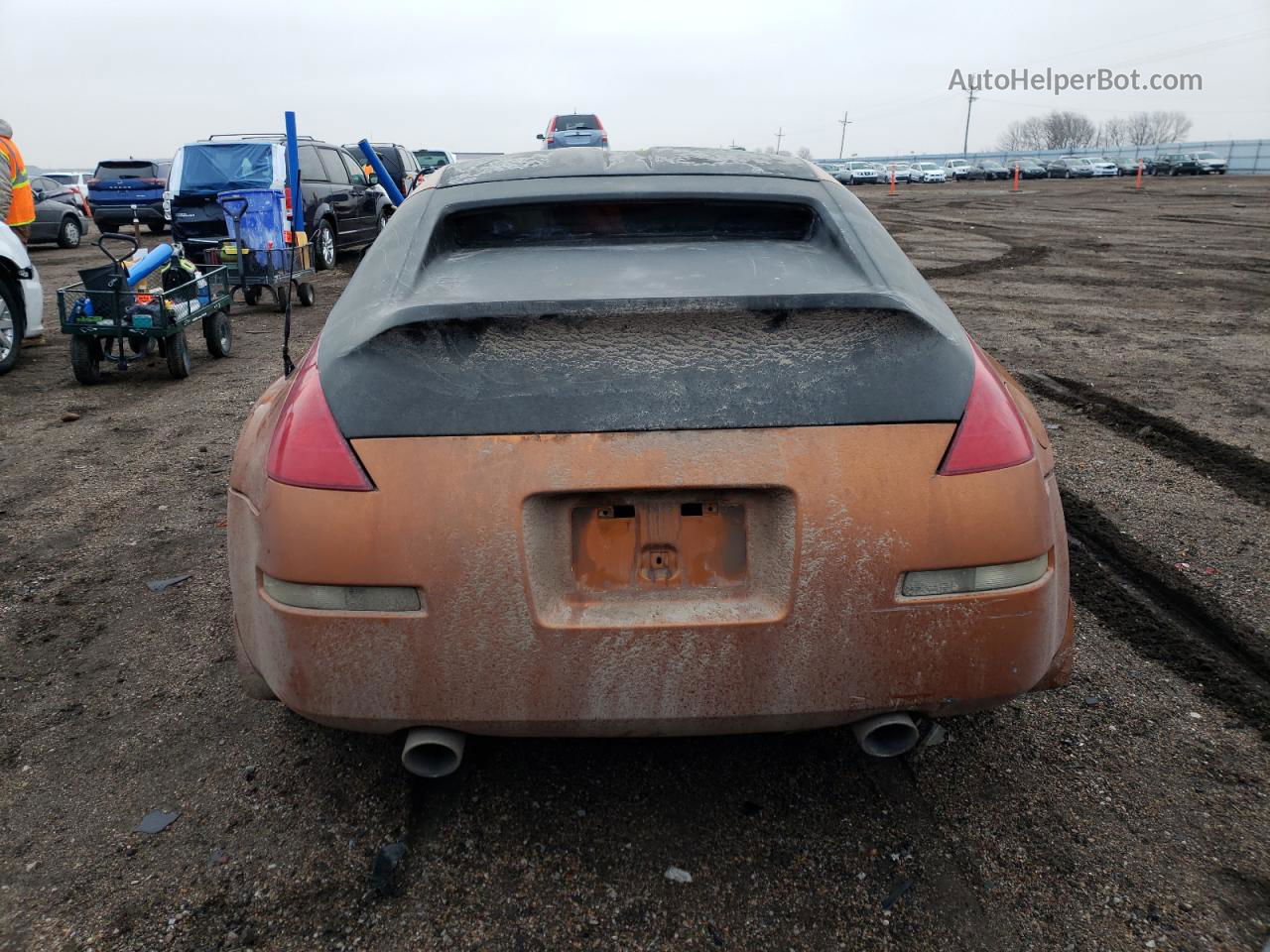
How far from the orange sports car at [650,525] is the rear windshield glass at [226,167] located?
11.9 meters

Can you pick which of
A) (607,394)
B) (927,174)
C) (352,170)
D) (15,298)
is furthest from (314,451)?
(927,174)

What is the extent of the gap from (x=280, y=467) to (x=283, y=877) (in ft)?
3.24

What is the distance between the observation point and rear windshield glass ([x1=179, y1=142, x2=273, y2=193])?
12406 millimetres

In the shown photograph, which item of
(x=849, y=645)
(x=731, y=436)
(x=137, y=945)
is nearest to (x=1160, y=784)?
(x=849, y=645)

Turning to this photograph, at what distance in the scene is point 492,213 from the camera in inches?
103

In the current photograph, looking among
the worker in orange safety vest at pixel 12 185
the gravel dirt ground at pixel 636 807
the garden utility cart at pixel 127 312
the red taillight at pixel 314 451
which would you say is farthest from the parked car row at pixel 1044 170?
the red taillight at pixel 314 451

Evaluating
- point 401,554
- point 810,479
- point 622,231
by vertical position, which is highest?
point 622,231

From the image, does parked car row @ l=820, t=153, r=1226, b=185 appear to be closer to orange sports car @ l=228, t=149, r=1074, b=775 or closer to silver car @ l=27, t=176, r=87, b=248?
silver car @ l=27, t=176, r=87, b=248

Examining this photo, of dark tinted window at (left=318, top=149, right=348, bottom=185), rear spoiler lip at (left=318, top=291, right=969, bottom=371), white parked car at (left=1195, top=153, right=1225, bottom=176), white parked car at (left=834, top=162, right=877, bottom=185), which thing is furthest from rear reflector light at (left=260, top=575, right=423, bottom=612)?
white parked car at (left=1195, top=153, right=1225, bottom=176)

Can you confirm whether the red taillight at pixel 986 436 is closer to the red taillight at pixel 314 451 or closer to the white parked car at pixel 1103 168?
the red taillight at pixel 314 451

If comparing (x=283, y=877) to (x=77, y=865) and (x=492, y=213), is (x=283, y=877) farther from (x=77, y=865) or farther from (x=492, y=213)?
(x=492, y=213)

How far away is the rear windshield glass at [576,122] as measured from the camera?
89.9 feet

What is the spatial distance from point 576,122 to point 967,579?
91.4 ft

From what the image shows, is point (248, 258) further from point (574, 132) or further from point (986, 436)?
point (574, 132)
